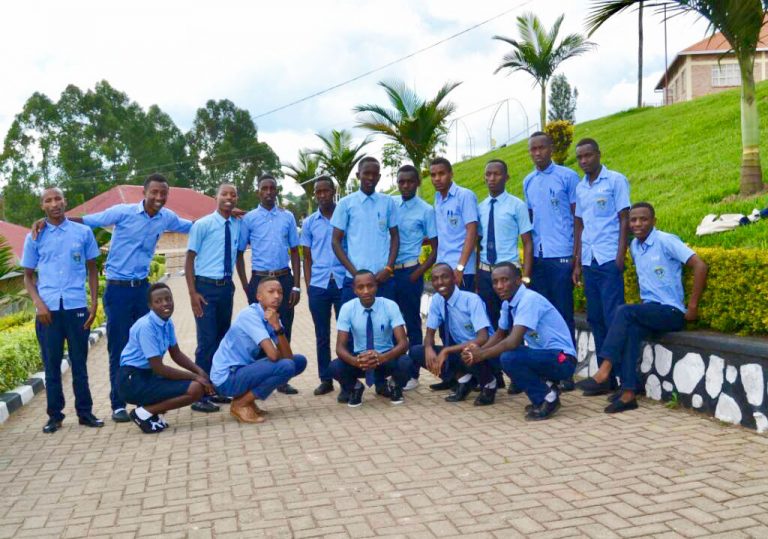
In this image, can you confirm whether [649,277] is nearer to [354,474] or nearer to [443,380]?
[443,380]

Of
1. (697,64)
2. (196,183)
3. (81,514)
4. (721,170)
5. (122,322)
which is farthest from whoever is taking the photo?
(196,183)

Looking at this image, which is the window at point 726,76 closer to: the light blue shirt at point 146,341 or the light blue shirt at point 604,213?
the light blue shirt at point 604,213

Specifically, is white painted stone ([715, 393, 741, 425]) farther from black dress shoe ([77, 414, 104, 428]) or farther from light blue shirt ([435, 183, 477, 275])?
black dress shoe ([77, 414, 104, 428])

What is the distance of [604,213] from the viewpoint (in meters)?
6.52

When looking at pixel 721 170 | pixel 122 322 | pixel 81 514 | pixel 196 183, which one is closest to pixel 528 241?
pixel 122 322

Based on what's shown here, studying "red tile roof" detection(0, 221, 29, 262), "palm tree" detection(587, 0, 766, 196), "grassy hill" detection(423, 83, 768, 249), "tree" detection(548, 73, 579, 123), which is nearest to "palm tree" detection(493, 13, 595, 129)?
"grassy hill" detection(423, 83, 768, 249)

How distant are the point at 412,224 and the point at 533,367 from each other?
6.62ft

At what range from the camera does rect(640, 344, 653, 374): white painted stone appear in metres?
6.41

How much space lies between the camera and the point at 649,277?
620 centimetres

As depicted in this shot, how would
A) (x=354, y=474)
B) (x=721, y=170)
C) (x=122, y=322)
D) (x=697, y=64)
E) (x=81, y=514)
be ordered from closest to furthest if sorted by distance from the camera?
(x=81, y=514) < (x=354, y=474) < (x=122, y=322) < (x=721, y=170) < (x=697, y=64)

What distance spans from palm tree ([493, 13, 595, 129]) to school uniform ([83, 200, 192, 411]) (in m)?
15.8

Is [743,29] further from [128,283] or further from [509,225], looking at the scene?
[128,283]

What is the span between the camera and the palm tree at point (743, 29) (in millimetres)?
8359

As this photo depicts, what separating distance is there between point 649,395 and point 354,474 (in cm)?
291
